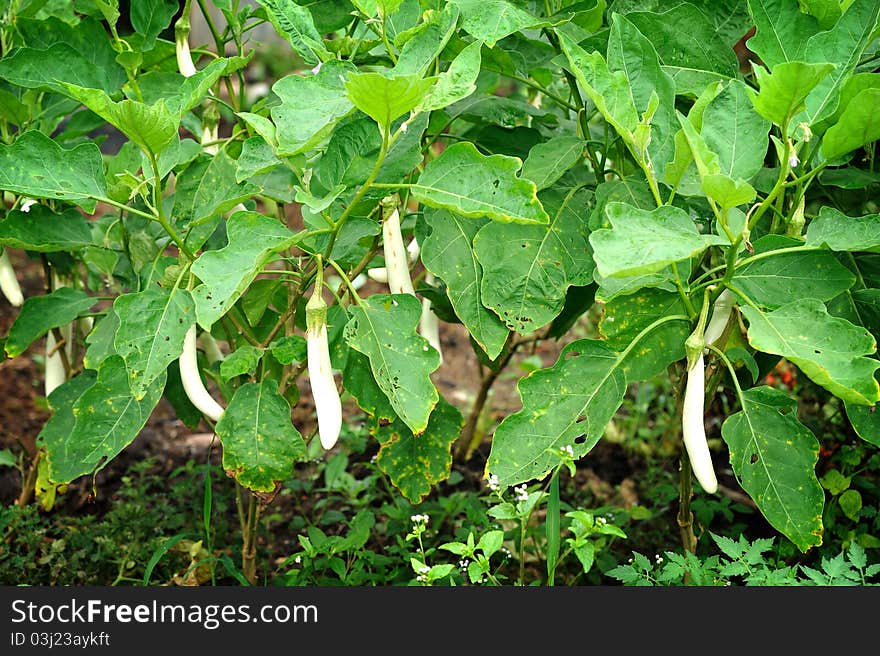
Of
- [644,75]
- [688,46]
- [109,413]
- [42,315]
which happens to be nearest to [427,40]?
[644,75]

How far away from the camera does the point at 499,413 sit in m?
2.76

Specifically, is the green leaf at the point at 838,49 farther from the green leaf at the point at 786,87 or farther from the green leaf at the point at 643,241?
the green leaf at the point at 643,241

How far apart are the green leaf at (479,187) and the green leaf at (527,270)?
0.18m

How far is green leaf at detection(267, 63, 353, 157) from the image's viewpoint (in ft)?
3.91

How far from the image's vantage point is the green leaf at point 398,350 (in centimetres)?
133

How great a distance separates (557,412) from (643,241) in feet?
1.11

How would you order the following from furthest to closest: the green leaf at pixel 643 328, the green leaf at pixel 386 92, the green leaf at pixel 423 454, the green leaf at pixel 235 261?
the green leaf at pixel 423 454 → the green leaf at pixel 643 328 → the green leaf at pixel 235 261 → the green leaf at pixel 386 92

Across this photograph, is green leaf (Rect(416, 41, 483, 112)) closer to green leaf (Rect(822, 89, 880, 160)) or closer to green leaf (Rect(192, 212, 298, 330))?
green leaf (Rect(192, 212, 298, 330))

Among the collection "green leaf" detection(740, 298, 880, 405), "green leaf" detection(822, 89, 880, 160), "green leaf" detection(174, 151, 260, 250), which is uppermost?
"green leaf" detection(822, 89, 880, 160)

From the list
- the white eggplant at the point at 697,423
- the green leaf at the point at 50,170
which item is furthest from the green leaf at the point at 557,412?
the green leaf at the point at 50,170

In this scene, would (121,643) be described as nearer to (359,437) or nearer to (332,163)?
(332,163)

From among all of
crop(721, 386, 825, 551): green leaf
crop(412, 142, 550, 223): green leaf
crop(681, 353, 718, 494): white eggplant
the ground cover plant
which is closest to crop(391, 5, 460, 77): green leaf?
the ground cover plant

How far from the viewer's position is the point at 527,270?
1396mm

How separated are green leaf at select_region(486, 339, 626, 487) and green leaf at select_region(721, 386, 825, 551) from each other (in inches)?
7.5
